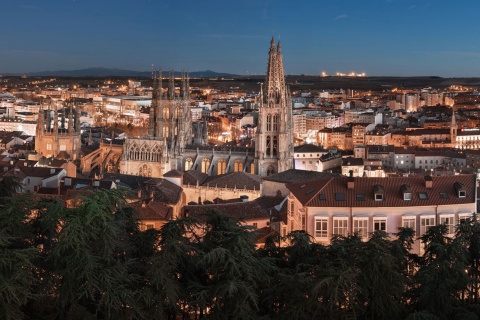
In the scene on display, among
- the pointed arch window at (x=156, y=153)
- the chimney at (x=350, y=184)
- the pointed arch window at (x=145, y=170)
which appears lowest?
the pointed arch window at (x=145, y=170)

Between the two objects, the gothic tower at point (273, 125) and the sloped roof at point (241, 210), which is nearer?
the sloped roof at point (241, 210)

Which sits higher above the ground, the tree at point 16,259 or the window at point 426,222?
the tree at point 16,259

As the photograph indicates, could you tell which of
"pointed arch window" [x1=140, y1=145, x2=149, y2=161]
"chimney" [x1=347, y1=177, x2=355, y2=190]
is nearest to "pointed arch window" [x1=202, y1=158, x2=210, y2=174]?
"pointed arch window" [x1=140, y1=145, x2=149, y2=161]

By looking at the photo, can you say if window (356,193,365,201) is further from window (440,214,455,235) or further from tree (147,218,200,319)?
tree (147,218,200,319)

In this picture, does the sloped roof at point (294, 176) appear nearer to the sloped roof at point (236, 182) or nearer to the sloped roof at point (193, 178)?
the sloped roof at point (236, 182)

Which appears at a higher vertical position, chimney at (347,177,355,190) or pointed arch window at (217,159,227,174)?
chimney at (347,177,355,190)

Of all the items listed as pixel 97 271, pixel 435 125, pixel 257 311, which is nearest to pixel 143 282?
pixel 97 271

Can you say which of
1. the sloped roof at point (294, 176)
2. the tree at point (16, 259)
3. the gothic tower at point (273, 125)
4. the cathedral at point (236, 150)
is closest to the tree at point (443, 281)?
the tree at point (16, 259)
